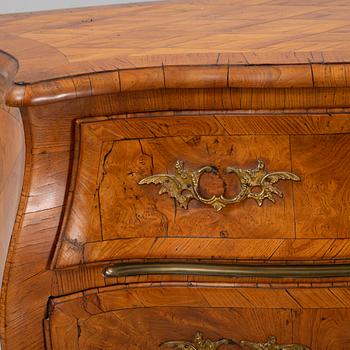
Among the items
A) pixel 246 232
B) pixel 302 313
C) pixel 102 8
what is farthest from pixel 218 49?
pixel 102 8

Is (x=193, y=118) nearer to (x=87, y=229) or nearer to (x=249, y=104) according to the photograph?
(x=249, y=104)

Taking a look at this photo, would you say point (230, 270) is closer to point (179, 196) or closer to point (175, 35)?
point (179, 196)

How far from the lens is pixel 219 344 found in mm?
1130

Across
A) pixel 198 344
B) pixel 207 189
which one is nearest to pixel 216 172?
pixel 207 189

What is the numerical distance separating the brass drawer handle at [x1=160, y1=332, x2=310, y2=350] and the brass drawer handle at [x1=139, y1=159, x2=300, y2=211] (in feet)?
0.58

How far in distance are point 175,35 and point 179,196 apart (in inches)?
10.3

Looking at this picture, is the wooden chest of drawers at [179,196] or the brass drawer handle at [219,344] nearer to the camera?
the wooden chest of drawers at [179,196]

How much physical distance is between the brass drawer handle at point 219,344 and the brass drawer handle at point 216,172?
18cm

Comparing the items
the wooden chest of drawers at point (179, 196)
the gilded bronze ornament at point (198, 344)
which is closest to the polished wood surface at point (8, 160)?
the wooden chest of drawers at point (179, 196)

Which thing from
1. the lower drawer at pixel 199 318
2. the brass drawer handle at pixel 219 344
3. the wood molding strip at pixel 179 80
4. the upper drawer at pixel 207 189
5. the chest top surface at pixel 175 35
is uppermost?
the chest top surface at pixel 175 35

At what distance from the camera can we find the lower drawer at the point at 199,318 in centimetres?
110

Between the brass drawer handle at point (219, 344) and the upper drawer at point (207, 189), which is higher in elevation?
the upper drawer at point (207, 189)

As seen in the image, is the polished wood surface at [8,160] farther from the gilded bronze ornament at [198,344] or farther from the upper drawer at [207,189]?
the gilded bronze ornament at [198,344]

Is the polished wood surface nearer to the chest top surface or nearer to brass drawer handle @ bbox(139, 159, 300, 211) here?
the chest top surface
